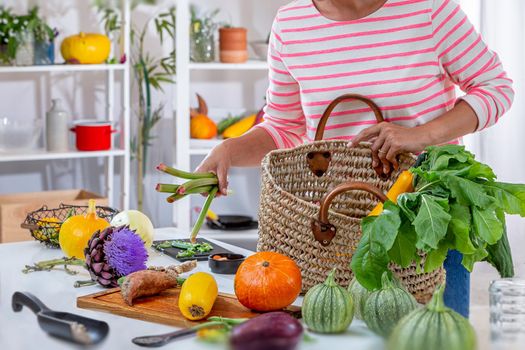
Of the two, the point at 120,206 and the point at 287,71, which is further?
the point at 120,206

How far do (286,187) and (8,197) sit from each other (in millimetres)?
1955

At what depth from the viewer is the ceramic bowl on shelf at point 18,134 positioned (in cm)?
301

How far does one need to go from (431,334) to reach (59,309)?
59 cm

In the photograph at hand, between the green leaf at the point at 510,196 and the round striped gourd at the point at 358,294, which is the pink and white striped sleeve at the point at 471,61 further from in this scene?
the round striped gourd at the point at 358,294

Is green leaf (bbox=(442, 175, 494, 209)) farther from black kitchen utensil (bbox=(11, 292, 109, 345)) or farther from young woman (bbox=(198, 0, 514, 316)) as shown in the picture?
black kitchen utensil (bbox=(11, 292, 109, 345))

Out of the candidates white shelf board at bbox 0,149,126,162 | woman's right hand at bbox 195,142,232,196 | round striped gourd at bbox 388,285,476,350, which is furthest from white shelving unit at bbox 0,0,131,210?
round striped gourd at bbox 388,285,476,350

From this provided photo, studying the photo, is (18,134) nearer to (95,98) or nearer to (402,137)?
(95,98)

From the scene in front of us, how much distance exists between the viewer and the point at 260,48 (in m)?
3.30

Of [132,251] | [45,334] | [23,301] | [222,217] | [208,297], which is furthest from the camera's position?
[222,217]

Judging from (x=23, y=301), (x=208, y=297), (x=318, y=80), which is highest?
(x=318, y=80)

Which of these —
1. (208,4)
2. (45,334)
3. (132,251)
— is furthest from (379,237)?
(208,4)

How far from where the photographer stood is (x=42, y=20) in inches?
123

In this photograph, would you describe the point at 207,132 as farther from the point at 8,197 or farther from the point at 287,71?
the point at 287,71

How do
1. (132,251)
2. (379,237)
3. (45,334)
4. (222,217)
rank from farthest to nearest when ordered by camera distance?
(222,217), (132,251), (379,237), (45,334)
